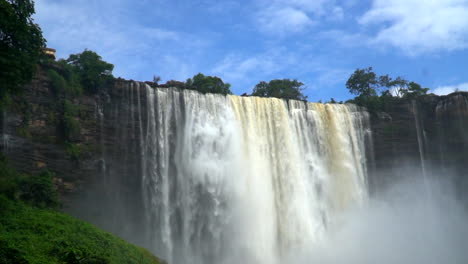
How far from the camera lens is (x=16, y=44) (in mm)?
19297

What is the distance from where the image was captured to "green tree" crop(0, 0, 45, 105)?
18297 millimetres

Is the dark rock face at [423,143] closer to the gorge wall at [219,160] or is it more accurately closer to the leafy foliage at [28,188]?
the gorge wall at [219,160]

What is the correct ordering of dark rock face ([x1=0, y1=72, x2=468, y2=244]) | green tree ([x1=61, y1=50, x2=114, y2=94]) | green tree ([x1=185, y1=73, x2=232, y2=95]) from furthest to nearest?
green tree ([x1=185, y1=73, x2=232, y2=95])
green tree ([x1=61, y1=50, x2=114, y2=94])
dark rock face ([x1=0, y1=72, x2=468, y2=244])

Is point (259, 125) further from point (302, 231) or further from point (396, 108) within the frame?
point (396, 108)

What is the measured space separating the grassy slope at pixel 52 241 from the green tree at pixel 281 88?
92.2 ft

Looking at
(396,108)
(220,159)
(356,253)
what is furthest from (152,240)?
(396,108)

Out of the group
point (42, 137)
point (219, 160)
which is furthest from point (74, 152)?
point (219, 160)

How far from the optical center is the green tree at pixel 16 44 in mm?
18297

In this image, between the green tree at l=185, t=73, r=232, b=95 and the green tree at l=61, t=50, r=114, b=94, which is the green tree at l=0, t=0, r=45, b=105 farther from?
the green tree at l=185, t=73, r=232, b=95

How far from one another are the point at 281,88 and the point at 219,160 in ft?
66.1

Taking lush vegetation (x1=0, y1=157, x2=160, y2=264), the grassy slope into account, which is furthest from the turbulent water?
the grassy slope

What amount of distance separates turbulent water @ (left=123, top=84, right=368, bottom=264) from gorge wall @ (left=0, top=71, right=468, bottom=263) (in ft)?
0.21

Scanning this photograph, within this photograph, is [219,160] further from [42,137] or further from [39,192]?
[39,192]

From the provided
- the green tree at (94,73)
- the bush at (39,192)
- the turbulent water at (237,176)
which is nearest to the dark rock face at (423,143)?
the turbulent water at (237,176)
